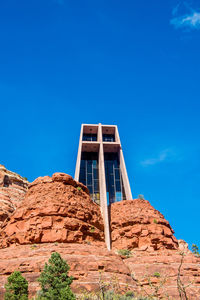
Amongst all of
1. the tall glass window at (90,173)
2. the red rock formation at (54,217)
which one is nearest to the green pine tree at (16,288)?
the red rock formation at (54,217)

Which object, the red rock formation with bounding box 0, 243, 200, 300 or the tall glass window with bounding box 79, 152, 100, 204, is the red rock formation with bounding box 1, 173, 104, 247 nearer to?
the red rock formation with bounding box 0, 243, 200, 300

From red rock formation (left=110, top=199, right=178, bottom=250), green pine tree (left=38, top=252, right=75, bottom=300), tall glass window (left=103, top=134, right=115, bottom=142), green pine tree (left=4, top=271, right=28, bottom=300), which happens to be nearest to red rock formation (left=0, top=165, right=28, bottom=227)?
red rock formation (left=110, top=199, right=178, bottom=250)

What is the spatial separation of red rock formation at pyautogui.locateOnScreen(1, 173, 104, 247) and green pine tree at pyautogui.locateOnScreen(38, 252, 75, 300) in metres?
5.13

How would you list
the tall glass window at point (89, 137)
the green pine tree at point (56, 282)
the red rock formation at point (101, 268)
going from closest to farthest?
the green pine tree at point (56, 282) < the red rock formation at point (101, 268) < the tall glass window at point (89, 137)

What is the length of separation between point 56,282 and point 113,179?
87.7ft

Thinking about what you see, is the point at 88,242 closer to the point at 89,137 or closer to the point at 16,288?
the point at 16,288

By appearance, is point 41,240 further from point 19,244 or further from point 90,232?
point 90,232

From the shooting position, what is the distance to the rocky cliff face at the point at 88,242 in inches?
656

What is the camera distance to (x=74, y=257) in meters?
17.3

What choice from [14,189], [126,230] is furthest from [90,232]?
[14,189]

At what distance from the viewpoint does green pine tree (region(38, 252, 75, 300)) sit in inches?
526

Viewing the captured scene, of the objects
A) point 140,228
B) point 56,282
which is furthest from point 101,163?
point 56,282

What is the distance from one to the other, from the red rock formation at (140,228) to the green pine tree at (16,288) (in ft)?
42.2

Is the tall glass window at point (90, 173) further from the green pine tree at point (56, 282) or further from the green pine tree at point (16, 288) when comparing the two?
the green pine tree at point (16, 288)
